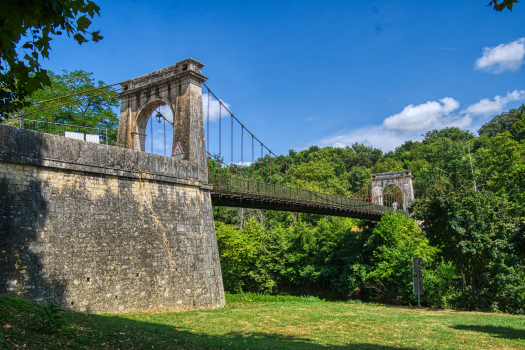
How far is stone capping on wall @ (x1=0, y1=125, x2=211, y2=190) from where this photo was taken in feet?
29.1

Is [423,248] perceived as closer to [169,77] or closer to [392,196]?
[169,77]

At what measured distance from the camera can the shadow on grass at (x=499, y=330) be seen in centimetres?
845

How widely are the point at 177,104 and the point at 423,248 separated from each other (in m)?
17.5

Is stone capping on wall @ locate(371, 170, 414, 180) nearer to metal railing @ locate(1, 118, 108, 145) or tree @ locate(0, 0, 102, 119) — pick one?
metal railing @ locate(1, 118, 108, 145)

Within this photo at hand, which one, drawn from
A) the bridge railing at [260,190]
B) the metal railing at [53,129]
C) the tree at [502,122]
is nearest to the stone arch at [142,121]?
the metal railing at [53,129]

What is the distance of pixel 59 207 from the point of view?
31.3 feet

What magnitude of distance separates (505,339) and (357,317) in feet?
14.5

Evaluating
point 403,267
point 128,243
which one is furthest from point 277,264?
point 128,243

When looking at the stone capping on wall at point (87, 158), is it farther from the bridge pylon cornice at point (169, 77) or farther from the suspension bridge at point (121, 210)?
the bridge pylon cornice at point (169, 77)

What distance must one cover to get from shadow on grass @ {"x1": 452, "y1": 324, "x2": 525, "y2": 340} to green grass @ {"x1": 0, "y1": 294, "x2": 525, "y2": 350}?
0.06ft

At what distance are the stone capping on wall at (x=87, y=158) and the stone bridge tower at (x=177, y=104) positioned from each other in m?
0.82

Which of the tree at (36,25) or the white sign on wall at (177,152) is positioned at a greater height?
the white sign on wall at (177,152)

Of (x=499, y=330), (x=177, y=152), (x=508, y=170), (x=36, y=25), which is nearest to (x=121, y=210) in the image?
(x=177, y=152)

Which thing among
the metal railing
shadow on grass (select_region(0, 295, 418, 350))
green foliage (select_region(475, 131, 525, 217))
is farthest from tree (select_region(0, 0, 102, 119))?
green foliage (select_region(475, 131, 525, 217))
